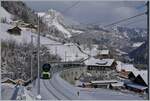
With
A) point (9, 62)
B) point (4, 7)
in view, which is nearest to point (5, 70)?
point (9, 62)

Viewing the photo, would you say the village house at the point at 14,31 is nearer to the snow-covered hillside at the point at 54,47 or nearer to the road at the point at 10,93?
the snow-covered hillside at the point at 54,47

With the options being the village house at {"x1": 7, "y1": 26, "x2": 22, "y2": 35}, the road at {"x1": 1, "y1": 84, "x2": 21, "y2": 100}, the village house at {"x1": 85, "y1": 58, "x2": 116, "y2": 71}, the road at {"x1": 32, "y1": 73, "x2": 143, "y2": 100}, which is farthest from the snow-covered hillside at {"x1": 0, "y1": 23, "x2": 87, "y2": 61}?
the road at {"x1": 1, "y1": 84, "x2": 21, "y2": 100}

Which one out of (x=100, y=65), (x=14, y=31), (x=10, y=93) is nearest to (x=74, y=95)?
(x=10, y=93)

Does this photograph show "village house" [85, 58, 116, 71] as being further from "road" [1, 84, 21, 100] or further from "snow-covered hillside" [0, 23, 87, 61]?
"road" [1, 84, 21, 100]

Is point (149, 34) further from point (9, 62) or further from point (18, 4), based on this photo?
point (18, 4)

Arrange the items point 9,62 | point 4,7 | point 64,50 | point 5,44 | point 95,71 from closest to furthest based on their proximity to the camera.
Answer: point 9,62 < point 5,44 < point 95,71 < point 64,50 < point 4,7

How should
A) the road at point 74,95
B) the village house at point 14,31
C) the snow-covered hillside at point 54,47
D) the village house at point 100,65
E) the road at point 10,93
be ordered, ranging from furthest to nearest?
1. the village house at point 14,31
2. the snow-covered hillside at point 54,47
3. the village house at point 100,65
4. the road at point 74,95
5. the road at point 10,93

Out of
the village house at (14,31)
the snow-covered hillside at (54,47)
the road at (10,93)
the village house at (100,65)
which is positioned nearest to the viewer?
the road at (10,93)

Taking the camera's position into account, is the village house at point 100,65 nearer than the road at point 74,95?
No

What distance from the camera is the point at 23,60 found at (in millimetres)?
51375

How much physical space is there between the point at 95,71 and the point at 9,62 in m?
19.8

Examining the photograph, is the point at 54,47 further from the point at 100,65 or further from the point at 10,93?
the point at 10,93

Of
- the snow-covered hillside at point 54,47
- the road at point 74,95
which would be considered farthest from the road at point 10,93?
the snow-covered hillside at point 54,47

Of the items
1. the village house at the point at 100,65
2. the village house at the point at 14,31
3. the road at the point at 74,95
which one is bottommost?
the road at the point at 74,95
